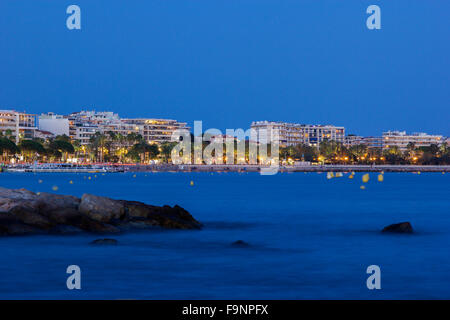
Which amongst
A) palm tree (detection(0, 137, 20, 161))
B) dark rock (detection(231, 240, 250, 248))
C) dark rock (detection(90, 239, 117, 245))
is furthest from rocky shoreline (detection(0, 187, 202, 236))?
palm tree (detection(0, 137, 20, 161))

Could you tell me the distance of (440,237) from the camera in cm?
2845

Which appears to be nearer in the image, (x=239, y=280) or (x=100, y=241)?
(x=239, y=280)

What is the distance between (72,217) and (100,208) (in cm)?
134

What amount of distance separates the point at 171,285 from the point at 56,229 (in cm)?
925

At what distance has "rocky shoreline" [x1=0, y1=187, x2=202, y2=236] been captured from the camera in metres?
24.4

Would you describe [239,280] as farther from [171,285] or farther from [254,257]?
[254,257]

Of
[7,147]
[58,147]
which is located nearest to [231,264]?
[7,147]

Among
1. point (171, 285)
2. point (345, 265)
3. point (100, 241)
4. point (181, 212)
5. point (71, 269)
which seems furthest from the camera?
point (181, 212)

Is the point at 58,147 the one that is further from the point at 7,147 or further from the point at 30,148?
the point at 7,147

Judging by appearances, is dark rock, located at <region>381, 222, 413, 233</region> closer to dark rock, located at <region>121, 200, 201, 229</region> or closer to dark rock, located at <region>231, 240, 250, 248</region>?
dark rock, located at <region>231, 240, 250, 248</region>

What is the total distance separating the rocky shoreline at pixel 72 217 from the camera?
24.4 meters
